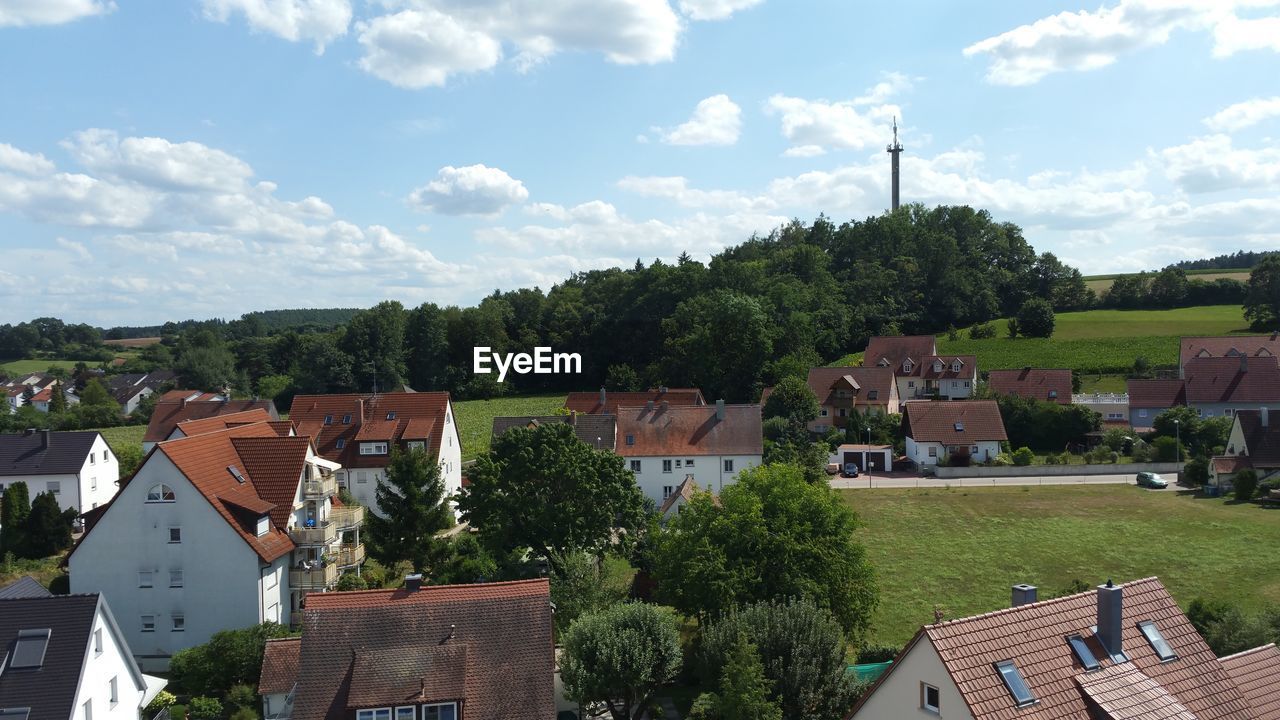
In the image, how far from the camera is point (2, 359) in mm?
185500

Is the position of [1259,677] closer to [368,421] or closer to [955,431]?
[368,421]

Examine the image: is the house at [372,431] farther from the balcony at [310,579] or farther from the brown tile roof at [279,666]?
the brown tile roof at [279,666]

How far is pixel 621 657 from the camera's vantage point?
25.3 metres

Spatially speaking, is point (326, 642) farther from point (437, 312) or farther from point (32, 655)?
point (437, 312)

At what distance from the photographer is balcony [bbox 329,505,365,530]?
36931 mm

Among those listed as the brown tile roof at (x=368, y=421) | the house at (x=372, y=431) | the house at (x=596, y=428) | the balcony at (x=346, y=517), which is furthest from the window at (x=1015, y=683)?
the house at (x=596, y=428)

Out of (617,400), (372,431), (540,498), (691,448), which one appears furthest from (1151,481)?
(372,431)

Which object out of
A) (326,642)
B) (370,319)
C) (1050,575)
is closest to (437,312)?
(370,319)

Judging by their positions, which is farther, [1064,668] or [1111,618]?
[1111,618]

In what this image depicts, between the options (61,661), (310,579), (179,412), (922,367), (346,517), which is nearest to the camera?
(61,661)

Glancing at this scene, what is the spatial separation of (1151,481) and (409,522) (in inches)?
1819

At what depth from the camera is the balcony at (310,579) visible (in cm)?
3459

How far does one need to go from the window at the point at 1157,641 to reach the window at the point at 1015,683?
4.22m

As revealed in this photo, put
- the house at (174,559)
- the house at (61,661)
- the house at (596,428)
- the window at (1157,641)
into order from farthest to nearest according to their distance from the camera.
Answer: the house at (596,428), the house at (174,559), the house at (61,661), the window at (1157,641)
